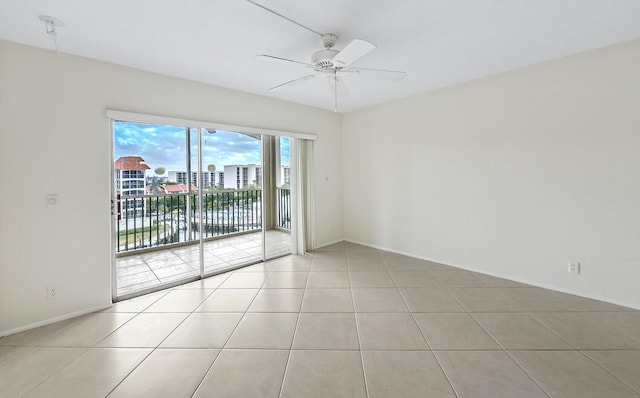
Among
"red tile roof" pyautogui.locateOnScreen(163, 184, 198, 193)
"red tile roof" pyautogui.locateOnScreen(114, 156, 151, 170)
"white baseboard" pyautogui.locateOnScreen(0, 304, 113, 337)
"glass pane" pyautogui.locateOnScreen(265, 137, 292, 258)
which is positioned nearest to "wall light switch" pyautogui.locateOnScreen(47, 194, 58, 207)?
"red tile roof" pyautogui.locateOnScreen(114, 156, 151, 170)

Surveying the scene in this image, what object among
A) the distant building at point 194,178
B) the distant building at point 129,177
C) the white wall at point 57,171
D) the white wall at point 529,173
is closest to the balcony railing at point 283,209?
the distant building at point 194,178

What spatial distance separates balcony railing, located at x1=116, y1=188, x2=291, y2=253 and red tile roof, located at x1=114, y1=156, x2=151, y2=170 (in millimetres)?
538

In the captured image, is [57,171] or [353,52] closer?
[353,52]

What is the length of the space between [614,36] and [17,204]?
5.60 meters

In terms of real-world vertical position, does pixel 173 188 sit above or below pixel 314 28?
below

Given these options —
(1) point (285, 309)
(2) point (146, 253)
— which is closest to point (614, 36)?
(1) point (285, 309)

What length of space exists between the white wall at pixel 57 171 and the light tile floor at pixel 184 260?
2.08 feet

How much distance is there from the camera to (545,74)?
9.66 feet

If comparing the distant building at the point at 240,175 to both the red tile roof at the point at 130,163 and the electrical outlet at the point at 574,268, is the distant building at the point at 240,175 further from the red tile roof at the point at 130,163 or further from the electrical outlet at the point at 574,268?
the electrical outlet at the point at 574,268

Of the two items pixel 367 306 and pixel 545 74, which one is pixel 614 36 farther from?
pixel 367 306

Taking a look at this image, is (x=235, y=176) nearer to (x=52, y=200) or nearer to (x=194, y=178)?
(x=194, y=178)

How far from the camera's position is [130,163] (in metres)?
3.38

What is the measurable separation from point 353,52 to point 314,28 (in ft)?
1.54

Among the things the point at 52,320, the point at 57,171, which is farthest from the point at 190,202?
the point at 52,320
